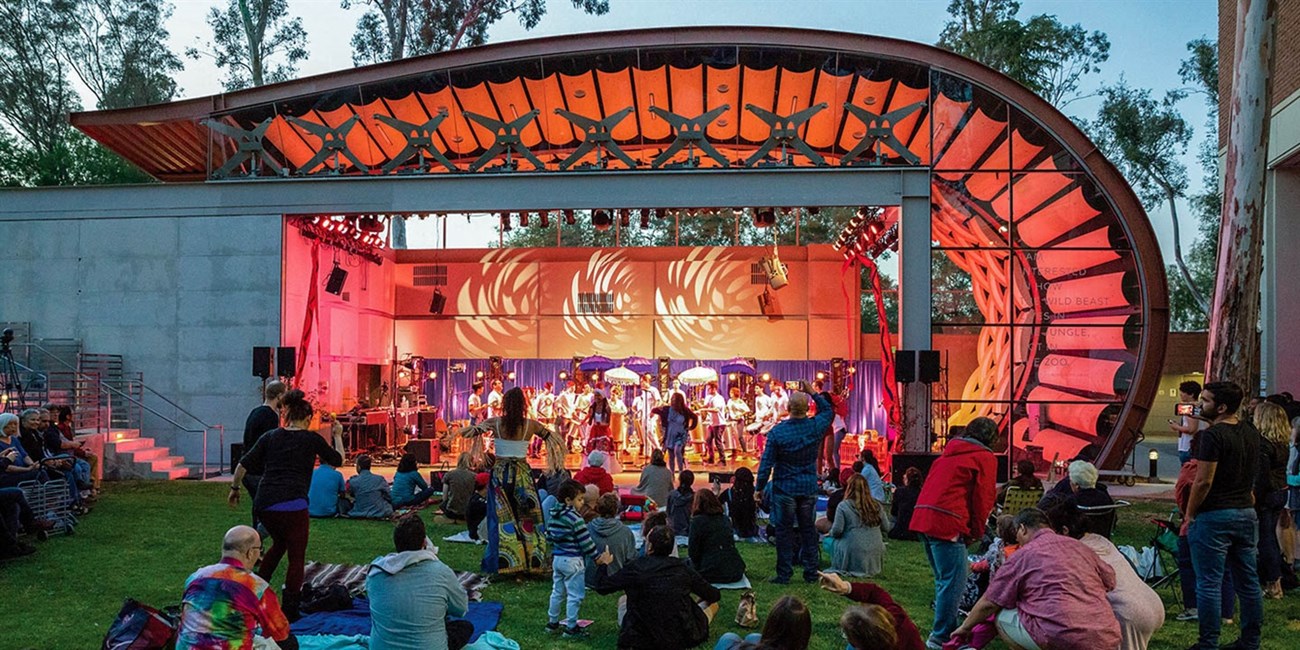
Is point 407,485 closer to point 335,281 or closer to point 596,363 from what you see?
point 335,281

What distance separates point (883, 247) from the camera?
697 inches

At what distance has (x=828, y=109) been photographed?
61.2 ft

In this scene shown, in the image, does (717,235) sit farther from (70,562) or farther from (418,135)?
(70,562)

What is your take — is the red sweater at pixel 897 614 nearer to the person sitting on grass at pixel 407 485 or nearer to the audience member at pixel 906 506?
the audience member at pixel 906 506

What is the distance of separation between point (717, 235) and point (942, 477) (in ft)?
98.5

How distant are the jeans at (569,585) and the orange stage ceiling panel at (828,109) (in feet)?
39.0

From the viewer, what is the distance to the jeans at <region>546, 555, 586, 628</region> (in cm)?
626

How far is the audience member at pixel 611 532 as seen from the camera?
264 inches

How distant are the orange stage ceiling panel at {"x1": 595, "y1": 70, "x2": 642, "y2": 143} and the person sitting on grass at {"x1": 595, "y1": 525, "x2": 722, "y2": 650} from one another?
13213 mm

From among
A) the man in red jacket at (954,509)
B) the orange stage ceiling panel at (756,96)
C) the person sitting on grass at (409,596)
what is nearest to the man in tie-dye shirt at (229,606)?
the person sitting on grass at (409,596)

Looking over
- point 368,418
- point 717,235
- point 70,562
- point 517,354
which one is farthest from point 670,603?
point 717,235

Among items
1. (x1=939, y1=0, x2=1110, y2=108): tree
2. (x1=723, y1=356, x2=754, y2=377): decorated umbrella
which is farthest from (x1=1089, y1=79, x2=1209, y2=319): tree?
(x1=723, y1=356, x2=754, y2=377): decorated umbrella

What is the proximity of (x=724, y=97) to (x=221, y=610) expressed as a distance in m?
15.7

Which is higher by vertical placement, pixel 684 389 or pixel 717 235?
pixel 717 235
